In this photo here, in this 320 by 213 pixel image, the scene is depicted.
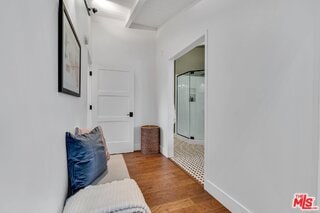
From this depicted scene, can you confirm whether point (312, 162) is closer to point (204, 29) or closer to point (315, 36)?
point (315, 36)

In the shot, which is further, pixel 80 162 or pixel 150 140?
pixel 150 140

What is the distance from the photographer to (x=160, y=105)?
387 cm

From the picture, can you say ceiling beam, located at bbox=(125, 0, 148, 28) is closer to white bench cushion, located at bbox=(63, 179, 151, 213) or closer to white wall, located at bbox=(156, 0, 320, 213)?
white wall, located at bbox=(156, 0, 320, 213)

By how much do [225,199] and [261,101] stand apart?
1162 mm

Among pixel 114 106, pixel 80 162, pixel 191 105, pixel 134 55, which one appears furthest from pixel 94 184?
pixel 191 105

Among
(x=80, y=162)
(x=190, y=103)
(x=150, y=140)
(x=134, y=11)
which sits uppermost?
(x=134, y=11)

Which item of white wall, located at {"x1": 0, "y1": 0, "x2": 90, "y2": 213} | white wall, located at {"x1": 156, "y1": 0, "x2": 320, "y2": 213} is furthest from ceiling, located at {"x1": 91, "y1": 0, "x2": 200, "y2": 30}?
white wall, located at {"x1": 0, "y1": 0, "x2": 90, "y2": 213}

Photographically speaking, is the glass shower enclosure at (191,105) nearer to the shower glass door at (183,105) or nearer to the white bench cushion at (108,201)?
the shower glass door at (183,105)

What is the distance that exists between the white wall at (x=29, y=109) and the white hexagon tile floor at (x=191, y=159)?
2105 mm

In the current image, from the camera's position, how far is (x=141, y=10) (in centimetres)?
315

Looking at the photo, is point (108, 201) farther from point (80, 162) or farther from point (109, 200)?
point (80, 162)

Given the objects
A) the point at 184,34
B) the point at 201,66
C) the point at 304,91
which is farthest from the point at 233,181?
the point at 201,66

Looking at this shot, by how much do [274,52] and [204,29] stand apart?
1.17 meters

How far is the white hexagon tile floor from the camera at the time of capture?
271cm
